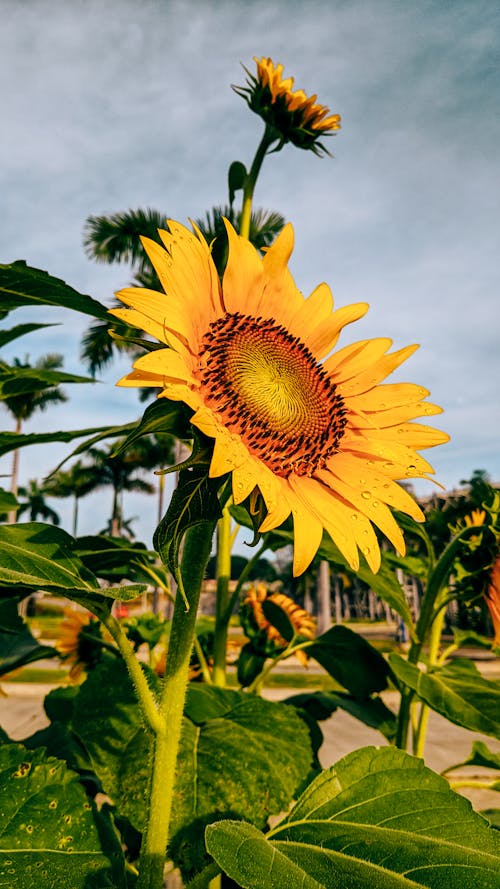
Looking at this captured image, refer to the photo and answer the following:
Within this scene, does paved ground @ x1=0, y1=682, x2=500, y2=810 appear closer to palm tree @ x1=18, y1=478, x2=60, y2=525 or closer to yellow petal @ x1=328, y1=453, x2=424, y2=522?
yellow petal @ x1=328, y1=453, x2=424, y2=522

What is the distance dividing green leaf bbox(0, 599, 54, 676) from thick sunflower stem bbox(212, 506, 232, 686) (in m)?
0.27

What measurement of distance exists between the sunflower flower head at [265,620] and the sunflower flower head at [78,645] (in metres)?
0.35

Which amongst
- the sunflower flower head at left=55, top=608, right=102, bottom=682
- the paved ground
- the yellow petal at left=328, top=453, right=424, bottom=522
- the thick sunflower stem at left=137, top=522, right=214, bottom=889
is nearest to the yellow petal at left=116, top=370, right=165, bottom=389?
the thick sunflower stem at left=137, top=522, right=214, bottom=889

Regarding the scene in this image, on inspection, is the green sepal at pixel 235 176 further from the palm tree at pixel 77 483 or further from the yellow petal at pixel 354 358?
the palm tree at pixel 77 483

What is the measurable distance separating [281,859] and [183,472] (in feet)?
1.05

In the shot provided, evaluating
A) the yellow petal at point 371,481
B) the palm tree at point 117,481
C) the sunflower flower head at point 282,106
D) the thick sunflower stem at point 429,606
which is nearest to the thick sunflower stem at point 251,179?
the sunflower flower head at point 282,106

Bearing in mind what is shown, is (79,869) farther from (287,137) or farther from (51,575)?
(287,137)

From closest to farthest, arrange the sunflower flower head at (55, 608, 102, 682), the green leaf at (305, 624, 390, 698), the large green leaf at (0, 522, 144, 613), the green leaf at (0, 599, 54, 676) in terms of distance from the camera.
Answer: the large green leaf at (0, 522, 144, 613), the green leaf at (0, 599, 54, 676), the green leaf at (305, 624, 390, 698), the sunflower flower head at (55, 608, 102, 682)

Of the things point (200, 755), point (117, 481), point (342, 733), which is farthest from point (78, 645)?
point (117, 481)

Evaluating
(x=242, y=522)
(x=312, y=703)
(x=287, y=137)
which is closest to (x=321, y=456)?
(x=242, y=522)

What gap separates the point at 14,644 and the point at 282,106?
1215 millimetres

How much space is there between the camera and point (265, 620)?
1.29m

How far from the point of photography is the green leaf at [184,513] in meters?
0.48

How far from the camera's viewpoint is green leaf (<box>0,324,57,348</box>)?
889mm
